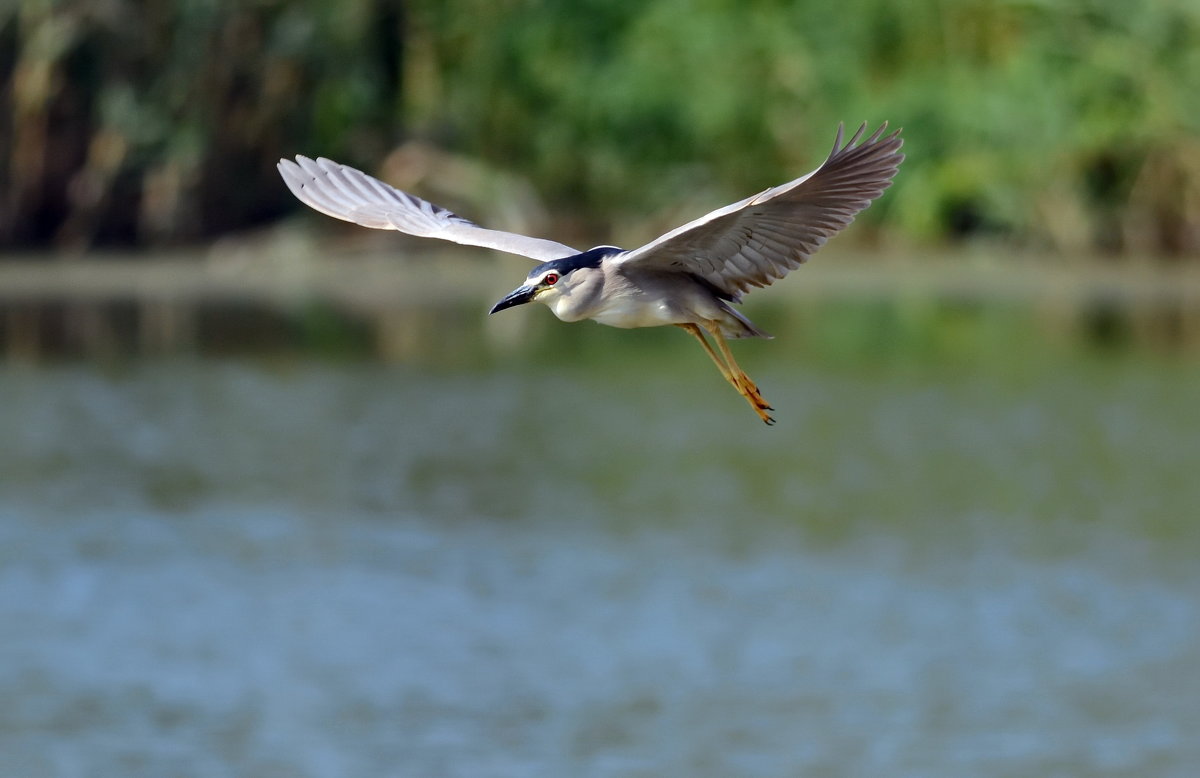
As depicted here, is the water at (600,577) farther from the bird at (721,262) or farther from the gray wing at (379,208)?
the bird at (721,262)

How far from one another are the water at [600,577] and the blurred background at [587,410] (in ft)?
0.16

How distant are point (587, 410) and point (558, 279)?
589 inches

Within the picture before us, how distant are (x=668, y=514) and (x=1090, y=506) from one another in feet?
11.1

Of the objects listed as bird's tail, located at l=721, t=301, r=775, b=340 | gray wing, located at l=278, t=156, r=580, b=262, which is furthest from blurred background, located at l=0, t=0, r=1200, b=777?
bird's tail, located at l=721, t=301, r=775, b=340

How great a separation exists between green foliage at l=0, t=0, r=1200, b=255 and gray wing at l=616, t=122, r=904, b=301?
22153mm

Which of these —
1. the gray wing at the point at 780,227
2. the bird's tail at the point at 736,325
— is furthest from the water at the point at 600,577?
the gray wing at the point at 780,227

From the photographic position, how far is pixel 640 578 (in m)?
15.2

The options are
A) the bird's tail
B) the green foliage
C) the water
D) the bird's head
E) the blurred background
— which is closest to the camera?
the bird's head

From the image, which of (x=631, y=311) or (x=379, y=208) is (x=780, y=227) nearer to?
(x=631, y=311)

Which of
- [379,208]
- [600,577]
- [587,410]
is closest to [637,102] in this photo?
[587,410]

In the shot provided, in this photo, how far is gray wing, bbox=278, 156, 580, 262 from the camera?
6.86 metres

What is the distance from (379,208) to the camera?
7.20 metres

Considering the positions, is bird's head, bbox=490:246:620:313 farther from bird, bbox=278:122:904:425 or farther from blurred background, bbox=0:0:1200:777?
blurred background, bbox=0:0:1200:777

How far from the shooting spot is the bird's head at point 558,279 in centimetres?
611
